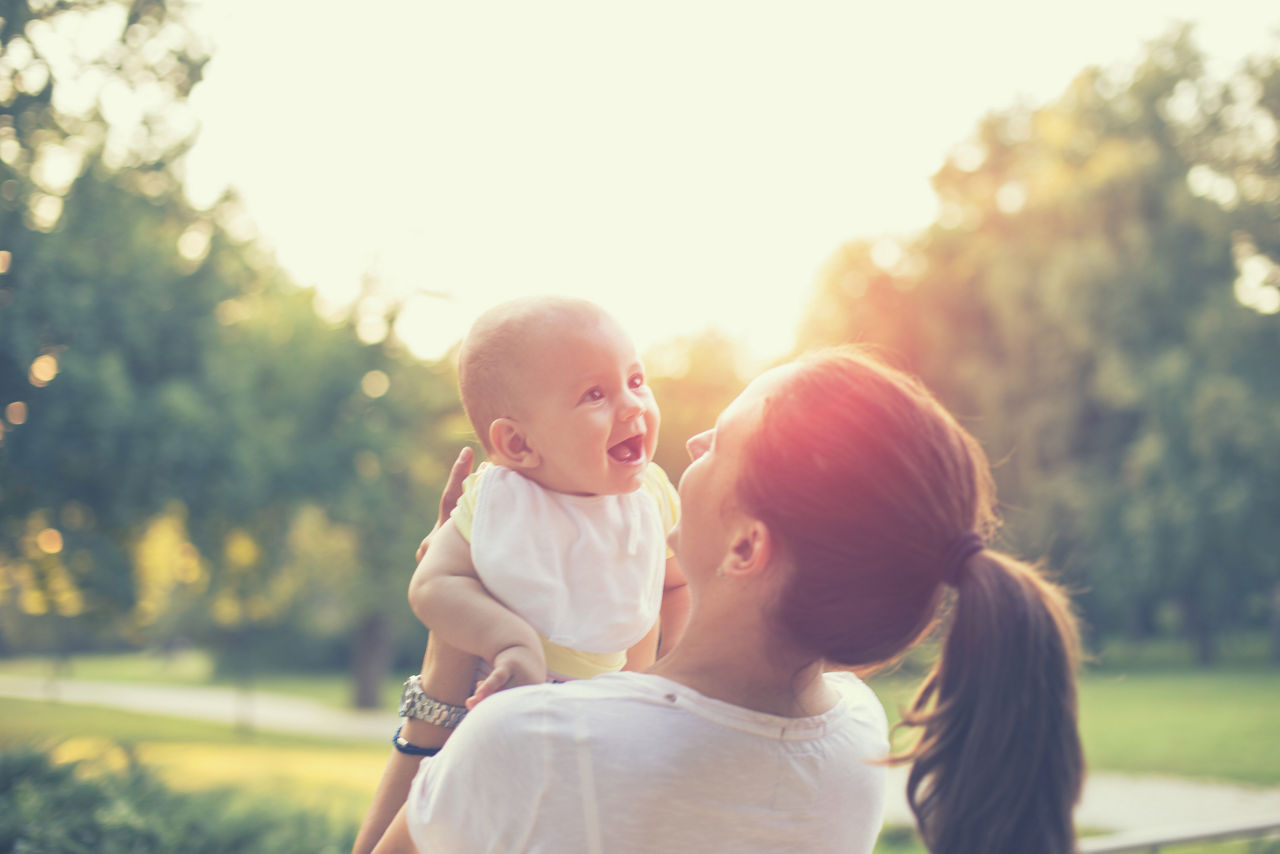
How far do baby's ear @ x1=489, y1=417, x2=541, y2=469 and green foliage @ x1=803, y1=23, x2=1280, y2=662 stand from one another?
65.0ft

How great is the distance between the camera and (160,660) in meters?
53.9

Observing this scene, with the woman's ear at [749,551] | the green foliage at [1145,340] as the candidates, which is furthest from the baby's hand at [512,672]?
the green foliage at [1145,340]

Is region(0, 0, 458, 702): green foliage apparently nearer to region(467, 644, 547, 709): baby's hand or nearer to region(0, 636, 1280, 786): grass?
region(0, 636, 1280, 786): grass

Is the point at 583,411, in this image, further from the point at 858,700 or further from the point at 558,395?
the point at 858,700

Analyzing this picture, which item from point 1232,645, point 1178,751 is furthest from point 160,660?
point 1178,751

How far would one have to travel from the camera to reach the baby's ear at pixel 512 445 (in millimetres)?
1632

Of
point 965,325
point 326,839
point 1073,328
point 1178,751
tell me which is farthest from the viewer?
point 965,325

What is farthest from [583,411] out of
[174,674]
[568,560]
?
[174,674]

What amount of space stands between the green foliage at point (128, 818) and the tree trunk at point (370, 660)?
95.9ft

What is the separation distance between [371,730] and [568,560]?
28.6 meters

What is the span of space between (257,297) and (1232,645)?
27.6 meters

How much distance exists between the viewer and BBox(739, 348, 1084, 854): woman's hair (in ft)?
4.14

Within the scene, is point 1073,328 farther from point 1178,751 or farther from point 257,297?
point 257,297

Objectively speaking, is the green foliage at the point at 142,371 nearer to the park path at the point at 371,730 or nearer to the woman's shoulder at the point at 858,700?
the park path at the point at 371,730
